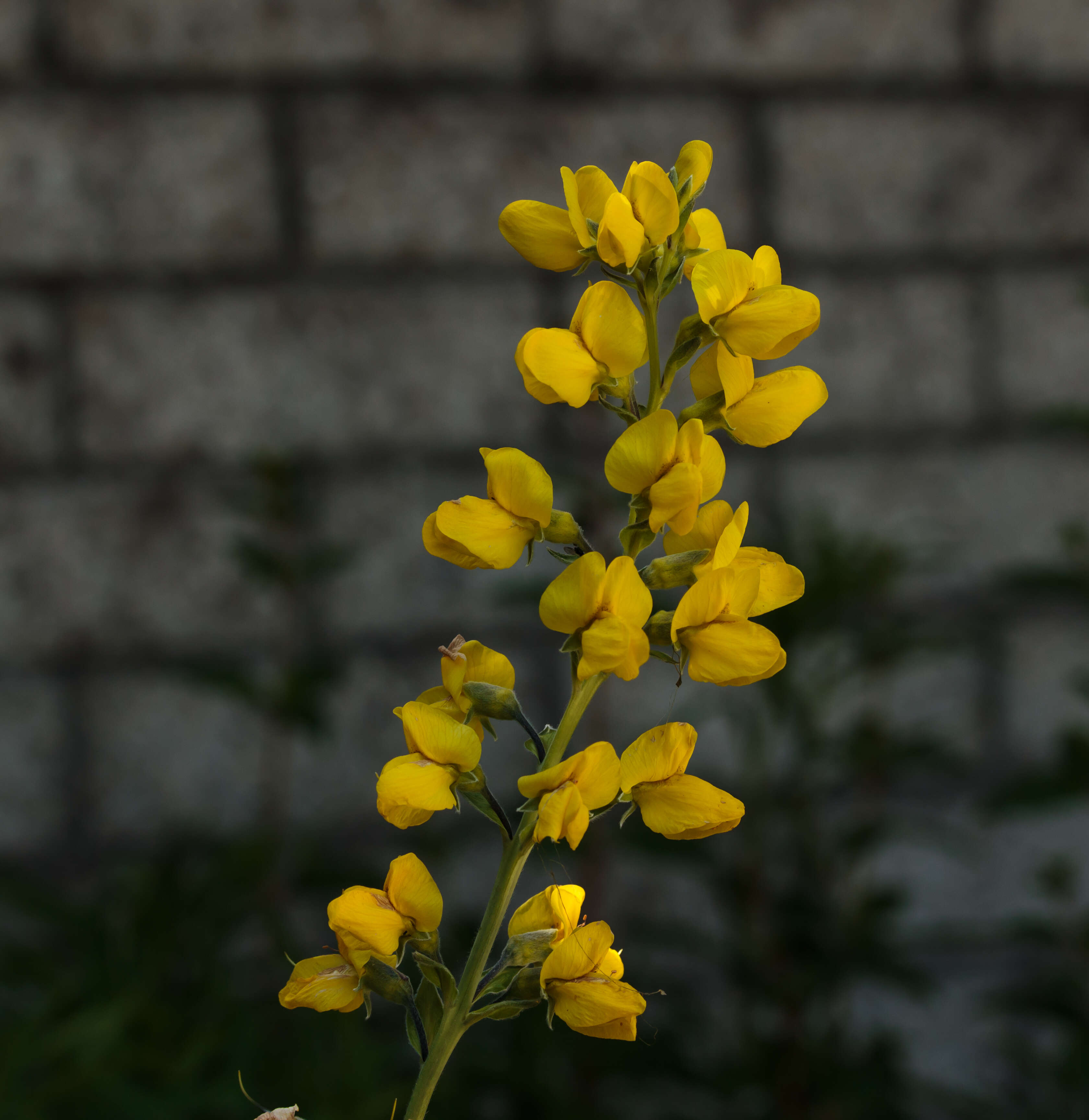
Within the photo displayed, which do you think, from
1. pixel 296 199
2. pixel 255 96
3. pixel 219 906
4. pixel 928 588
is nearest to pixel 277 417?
pixel 296 199

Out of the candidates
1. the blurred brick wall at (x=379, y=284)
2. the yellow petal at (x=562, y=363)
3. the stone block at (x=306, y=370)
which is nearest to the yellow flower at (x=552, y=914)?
the yellow petal at (x=562, y=363)

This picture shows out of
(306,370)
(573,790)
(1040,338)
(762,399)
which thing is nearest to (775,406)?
(762,399)

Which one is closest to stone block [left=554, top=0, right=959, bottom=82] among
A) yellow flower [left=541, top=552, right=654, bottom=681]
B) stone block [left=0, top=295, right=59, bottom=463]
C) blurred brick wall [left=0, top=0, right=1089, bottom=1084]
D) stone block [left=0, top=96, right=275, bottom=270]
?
blurred brick wall [left=0, top=0, right=1089, bottom=1084]

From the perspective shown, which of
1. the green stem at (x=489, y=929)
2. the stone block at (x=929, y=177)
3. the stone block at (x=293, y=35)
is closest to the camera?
the green stem at (x=489, y=929)

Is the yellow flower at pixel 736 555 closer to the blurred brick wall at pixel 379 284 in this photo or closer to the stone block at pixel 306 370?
the blurred brick wall at pixel 379 284

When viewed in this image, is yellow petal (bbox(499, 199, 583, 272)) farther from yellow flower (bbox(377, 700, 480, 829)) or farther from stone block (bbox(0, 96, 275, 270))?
stone block (bbox(0, 96, 275, 270))

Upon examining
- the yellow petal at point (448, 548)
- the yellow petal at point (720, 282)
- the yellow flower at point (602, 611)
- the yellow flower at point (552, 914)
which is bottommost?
the yellow flower at point (552, 914)

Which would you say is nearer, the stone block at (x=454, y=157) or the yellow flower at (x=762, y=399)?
the yellow flower at (x=762, y=399)
